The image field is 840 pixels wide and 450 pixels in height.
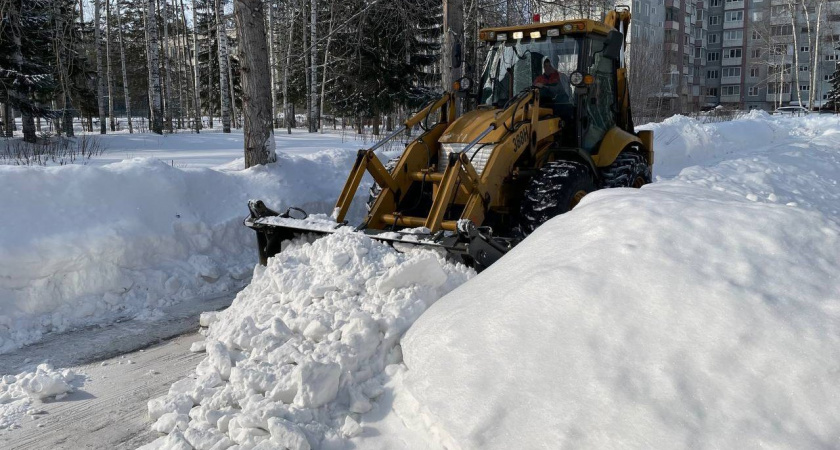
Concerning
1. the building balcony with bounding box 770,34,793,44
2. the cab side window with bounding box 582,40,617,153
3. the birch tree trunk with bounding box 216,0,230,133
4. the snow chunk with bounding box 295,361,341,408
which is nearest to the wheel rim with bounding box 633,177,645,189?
the cab side window with bounding box 582,40,617,153

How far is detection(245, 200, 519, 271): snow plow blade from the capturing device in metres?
5.16

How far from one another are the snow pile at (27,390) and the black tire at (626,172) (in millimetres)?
5745

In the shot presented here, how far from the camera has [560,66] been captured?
7.54 m

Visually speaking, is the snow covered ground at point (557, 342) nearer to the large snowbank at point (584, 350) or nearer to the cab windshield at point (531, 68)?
the large snowbank at point (584, 350)

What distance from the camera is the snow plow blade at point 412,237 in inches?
203

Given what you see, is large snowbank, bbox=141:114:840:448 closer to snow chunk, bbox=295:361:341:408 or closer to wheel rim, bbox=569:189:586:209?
snow chunk, bbox=295:361:341:408

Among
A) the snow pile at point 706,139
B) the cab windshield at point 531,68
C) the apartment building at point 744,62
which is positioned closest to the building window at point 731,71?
the apartment building at point 744,62

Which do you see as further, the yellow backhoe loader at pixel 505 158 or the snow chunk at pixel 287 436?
the yellow backhoe loader at pixel 505 158

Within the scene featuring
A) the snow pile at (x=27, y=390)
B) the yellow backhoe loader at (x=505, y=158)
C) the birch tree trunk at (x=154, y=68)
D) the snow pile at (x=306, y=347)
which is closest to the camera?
the snow pile at (x=306, y=347)

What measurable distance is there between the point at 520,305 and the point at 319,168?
6582 millimetres

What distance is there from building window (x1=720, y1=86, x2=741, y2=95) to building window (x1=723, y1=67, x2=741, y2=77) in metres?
1.26

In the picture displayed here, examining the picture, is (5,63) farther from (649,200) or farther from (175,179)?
(649,200)

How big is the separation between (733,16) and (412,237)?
71971 mm

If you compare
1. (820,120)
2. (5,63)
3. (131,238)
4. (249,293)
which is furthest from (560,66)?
(820,120)
